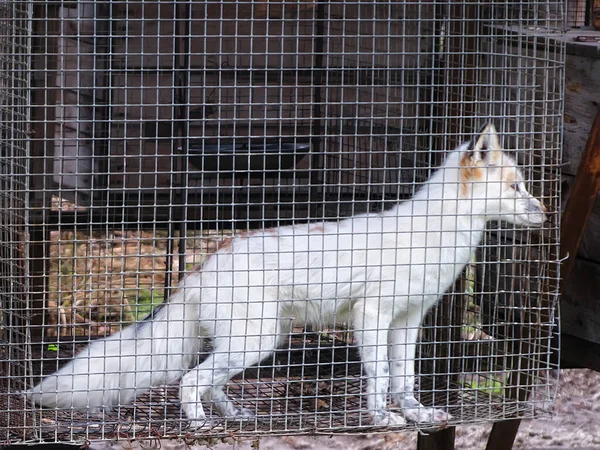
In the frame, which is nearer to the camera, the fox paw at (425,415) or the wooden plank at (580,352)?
the fox paw at (425,415)

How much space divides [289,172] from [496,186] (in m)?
1.58

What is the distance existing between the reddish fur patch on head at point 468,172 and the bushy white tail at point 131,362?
145cm

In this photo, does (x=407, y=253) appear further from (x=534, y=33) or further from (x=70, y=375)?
(x=70, y=375)

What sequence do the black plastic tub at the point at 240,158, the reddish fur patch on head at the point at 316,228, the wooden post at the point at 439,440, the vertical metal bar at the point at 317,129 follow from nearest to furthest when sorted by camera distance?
1. the reddish fur patch on head at the point at 316,228
2. the black plastic tub at the point at 240,158
3. the wooden post at the point at 439,440
4. the vertical metal bar at the point at 317,129

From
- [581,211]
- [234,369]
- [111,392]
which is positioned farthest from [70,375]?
[581,211]

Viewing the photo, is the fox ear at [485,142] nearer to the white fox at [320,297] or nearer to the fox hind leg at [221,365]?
the white fox at [320,297]

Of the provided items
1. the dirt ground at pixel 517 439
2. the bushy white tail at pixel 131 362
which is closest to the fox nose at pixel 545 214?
the bushy white tail at pixel 131 362

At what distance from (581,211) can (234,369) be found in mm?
1800

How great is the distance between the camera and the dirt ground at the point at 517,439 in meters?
6.55

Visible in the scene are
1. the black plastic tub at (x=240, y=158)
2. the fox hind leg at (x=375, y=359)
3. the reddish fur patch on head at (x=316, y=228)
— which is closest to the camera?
the fox hind leg at (x=375, y=359)

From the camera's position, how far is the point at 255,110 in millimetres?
6715

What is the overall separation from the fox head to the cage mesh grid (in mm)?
104

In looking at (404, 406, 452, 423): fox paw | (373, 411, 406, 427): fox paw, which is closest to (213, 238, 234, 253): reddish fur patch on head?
(373, 411, 406, 427): fox paw

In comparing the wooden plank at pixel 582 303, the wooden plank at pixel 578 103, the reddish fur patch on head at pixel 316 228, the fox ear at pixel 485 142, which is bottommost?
the wooden plank at pixel 582 303
